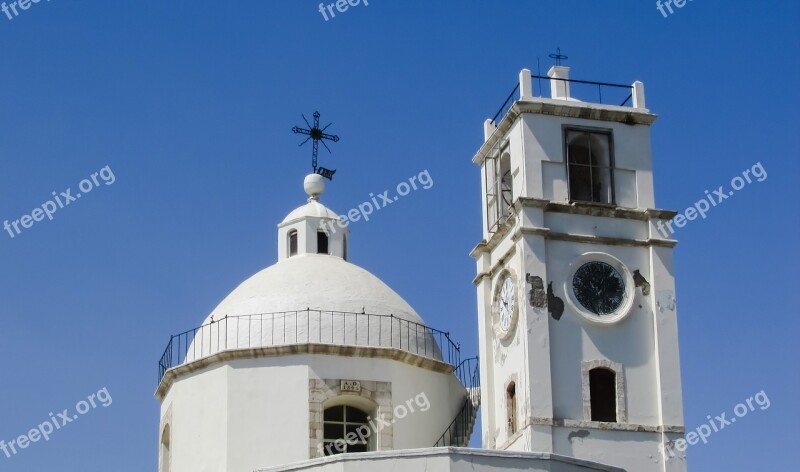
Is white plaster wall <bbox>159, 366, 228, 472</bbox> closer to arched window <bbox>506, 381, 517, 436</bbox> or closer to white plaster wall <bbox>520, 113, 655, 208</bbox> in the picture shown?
arched window <bbox>506, 381, 517, 436</bbox>

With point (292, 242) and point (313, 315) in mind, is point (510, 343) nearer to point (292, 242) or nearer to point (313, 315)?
point (313, 315)

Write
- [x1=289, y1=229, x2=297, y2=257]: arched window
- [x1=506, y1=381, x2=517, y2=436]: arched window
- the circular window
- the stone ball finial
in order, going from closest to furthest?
[x1=506, y1=381, x2=517, y2=436]: arched window
the circular window
[x1=289, y1=229, x2=297, y2=257]: arched window
the stone ball finial

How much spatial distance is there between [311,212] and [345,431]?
25.0 ft

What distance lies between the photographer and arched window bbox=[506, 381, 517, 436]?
39.3 m

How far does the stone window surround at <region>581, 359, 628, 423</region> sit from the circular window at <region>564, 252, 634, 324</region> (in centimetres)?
103

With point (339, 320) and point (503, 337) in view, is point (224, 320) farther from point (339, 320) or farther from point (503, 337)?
point (503, 337)

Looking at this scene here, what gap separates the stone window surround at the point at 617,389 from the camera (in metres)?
38.6

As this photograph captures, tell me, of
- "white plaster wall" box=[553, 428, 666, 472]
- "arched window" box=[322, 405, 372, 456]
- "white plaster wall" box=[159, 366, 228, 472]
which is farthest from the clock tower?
"white plaster wall" box=[159, 366, 228, 472]

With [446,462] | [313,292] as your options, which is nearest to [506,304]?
[313,292]

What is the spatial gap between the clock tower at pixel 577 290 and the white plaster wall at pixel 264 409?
7.43 feet

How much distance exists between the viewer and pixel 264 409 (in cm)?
4078

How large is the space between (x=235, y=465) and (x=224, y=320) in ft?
14.0

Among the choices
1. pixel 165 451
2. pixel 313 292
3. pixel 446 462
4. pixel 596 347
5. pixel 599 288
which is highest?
pixel 313 292

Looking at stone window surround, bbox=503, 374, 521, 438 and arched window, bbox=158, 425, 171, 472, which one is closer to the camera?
stone window surround, bbox=503, 374, 521, 438
